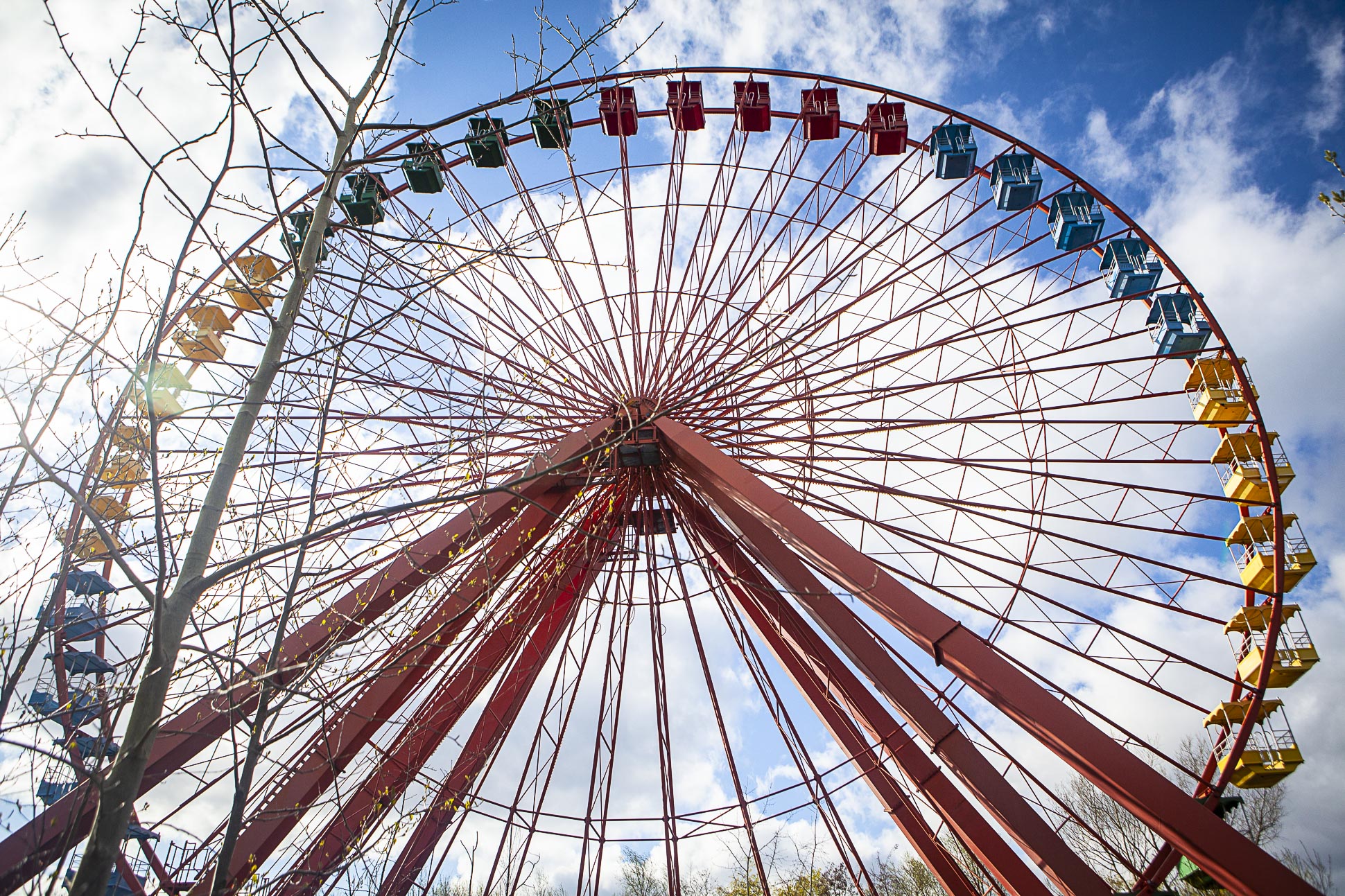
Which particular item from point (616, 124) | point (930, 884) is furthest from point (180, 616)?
point (930, 884)

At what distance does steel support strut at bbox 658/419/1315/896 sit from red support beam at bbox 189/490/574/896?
2.64 meters

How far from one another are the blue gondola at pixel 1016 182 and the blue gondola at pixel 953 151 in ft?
1.73

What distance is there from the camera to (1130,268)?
50.6ft

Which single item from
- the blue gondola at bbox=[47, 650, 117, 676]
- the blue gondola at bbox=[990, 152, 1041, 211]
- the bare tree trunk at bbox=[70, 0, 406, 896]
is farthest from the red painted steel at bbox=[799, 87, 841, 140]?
the blue gondola at bbox=[47, 650, 117, 676]

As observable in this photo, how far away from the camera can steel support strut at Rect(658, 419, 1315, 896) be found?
7.30 m

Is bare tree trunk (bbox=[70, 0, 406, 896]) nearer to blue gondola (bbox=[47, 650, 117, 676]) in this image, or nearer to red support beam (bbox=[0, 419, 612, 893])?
red support beam (bbox=[0, 419, 612, 893])

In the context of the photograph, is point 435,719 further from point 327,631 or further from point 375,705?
point 327,631

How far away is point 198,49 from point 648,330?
9.77m

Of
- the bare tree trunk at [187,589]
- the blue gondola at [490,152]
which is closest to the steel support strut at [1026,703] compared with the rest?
the bare tree trunk at [187,589]

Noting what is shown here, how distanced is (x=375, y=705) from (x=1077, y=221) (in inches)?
543

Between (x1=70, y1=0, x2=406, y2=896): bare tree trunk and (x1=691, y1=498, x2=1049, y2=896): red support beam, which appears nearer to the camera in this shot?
(x1=70, y1=0, x2=406, y2=896): bare tree trunk

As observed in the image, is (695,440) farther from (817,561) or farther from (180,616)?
(180,616)

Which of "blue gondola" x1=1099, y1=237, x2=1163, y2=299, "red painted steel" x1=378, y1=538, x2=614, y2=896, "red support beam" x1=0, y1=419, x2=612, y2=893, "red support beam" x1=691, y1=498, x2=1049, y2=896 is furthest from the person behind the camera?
"blue gondola" x1=1099, y1=237, x2=1163, y2=299

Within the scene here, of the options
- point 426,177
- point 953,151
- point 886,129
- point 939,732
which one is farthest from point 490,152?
point 939,732
